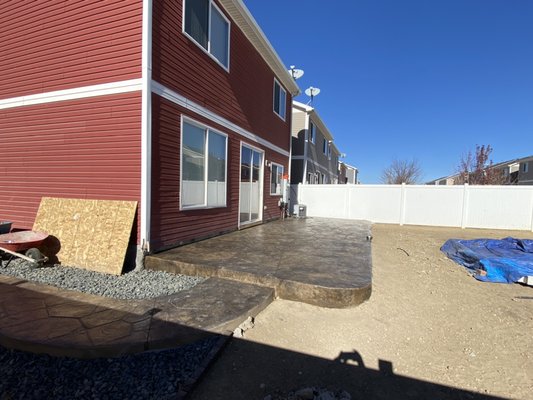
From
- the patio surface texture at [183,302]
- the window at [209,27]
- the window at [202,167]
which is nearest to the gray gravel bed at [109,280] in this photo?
the patio surface texture at [183,302]

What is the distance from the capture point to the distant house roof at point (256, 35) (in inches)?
282

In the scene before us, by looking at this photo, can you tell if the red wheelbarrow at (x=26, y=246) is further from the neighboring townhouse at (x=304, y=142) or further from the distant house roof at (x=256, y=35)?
the neighboring townhouse at (x=304, y=142)

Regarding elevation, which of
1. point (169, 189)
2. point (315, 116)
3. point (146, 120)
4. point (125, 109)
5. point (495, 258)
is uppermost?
point (315, 116)

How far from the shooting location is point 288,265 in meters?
4.65

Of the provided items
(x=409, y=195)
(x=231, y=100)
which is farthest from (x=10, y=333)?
(x=409, y=195)

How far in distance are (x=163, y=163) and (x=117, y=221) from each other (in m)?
1.26

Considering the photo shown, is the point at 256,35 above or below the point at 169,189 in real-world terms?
above

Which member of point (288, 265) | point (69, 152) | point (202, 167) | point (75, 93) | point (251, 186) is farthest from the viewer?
point (251, 186)


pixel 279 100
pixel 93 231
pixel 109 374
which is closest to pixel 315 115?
pixel 279 100

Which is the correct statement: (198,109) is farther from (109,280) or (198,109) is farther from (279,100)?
(279,100)

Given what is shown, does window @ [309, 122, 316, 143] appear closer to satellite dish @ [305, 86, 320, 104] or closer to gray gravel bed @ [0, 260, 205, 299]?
→ satellite dish @ [305, 86, 320, 104]

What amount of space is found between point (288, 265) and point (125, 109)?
379cm

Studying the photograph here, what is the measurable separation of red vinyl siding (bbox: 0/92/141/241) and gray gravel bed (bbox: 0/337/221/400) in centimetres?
279

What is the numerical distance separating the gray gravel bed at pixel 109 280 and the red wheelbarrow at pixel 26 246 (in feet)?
0.59
